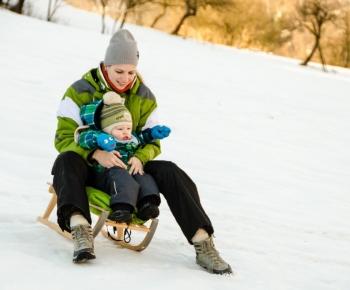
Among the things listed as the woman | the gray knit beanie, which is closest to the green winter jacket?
the woman

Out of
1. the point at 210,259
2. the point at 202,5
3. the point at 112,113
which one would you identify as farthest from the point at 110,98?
the point at 202,5

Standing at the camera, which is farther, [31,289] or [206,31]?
[206,31]

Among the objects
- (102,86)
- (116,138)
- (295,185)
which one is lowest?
(295,185)

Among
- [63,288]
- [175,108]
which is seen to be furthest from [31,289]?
[175,108]

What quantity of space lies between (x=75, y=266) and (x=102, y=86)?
0.98 metres

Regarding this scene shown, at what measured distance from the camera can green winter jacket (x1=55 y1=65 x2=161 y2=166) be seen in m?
3.46

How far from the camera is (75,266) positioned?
312cm

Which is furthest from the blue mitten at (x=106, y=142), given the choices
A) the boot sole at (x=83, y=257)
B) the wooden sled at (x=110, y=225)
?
the boot sole at (x=83, y=257)

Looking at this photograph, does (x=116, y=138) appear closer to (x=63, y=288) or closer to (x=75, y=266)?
(x=75, y=266)

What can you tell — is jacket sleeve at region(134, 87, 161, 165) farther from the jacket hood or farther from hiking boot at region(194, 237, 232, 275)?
hiking boot at region(194, 237, 232, 275)

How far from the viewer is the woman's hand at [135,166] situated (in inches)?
135

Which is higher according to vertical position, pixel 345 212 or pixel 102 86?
pixel 102 86

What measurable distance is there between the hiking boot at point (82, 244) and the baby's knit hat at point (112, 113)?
0.55 m

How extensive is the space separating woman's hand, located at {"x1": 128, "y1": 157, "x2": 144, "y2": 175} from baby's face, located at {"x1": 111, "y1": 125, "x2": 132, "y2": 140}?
12cm
